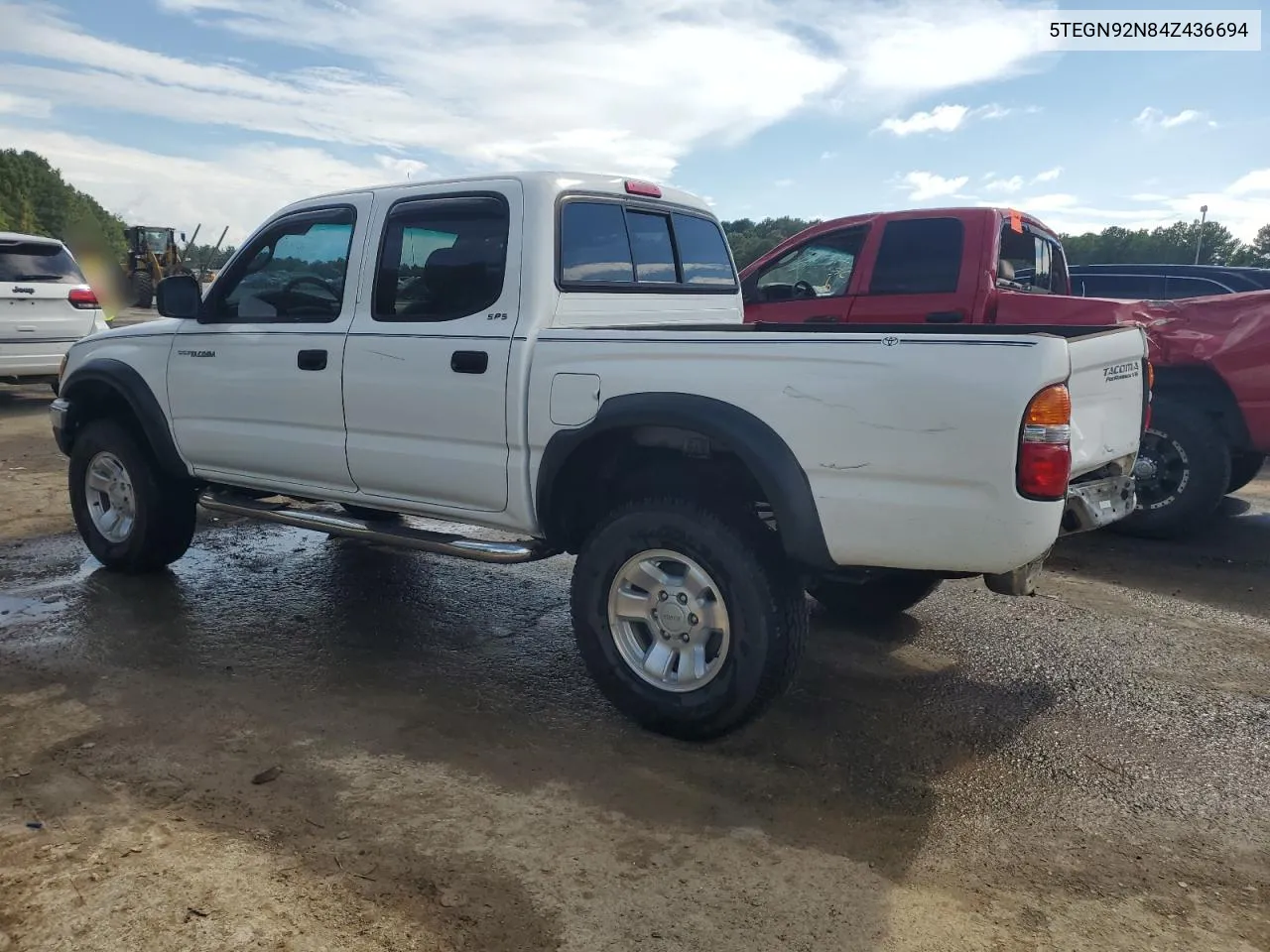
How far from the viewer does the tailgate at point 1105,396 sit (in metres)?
3.16

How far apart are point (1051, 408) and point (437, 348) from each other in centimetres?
231

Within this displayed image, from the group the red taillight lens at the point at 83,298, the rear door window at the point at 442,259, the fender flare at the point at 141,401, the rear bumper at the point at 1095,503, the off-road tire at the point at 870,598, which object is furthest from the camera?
the red taillight lens at the point at 83,298

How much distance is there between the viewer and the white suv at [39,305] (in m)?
10.3

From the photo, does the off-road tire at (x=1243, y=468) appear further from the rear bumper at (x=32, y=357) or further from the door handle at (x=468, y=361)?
the rear bumper at (x=32, y=357)

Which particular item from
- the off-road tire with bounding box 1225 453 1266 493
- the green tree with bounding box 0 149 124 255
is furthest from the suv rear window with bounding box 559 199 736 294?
the green tree with bounding box 0 149 124 255

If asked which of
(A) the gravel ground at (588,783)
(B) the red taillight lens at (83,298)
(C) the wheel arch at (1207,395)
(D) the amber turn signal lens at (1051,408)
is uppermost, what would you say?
(B) the red taillight lens at (83,298)

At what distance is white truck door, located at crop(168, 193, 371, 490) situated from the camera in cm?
444

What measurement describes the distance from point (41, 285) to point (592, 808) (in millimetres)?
10144

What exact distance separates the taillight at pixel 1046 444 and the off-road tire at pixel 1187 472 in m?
3.73

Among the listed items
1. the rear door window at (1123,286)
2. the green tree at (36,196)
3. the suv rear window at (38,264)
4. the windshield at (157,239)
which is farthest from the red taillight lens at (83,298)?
the green tree at (36,196)

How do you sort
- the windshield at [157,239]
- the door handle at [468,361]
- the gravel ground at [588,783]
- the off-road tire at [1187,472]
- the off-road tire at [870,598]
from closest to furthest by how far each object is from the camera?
the gravel ground at [588,783]
the door handle at [468,361]
the off-road tire at [870,598]
the off-road tire at [1187,472]
the windshield at [157,239]

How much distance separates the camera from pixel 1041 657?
4.41 metres

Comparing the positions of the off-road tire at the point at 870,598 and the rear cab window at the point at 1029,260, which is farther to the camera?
the rear cab window at the point at 1029,260

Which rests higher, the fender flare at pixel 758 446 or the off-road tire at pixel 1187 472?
the fender flare at pixel 758 446
